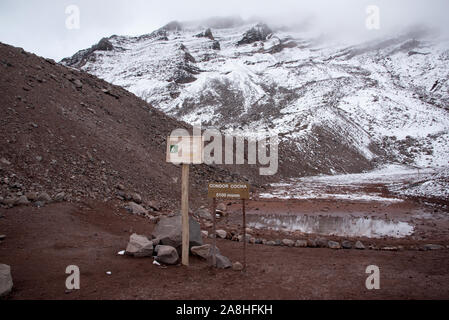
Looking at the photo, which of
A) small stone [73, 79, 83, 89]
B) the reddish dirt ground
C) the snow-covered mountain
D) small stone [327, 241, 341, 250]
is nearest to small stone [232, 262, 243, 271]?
the reddish dirt ground

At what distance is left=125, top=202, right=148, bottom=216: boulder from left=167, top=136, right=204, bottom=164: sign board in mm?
5649

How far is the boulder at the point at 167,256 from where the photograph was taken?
675 centimetres

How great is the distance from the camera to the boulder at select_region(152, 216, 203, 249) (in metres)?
7.42

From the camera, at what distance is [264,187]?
24312mm

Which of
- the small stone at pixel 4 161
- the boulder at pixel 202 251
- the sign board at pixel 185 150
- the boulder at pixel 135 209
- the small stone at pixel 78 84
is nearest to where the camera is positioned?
the sign board at pixel 185 150

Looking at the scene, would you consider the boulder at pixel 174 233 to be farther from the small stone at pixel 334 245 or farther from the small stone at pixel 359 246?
the small stone at pixel 359 246

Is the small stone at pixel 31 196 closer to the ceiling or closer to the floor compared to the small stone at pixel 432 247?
closer to the ceiling

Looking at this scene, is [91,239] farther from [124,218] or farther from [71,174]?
[71,174]

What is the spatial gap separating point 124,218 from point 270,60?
94595 mm

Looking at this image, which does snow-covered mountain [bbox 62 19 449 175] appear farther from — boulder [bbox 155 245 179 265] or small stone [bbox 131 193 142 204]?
boulder [bbox 155 245 179 265]

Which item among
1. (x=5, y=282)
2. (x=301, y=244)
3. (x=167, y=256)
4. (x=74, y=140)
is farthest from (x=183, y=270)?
(x=74, y=140)

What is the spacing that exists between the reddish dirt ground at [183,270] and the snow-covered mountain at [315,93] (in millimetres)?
26125

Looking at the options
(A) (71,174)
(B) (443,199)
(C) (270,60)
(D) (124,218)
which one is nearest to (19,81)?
(A) (71,174)

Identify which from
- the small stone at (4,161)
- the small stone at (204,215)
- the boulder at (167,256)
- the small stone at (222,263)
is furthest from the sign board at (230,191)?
the small stone at (4,161)
